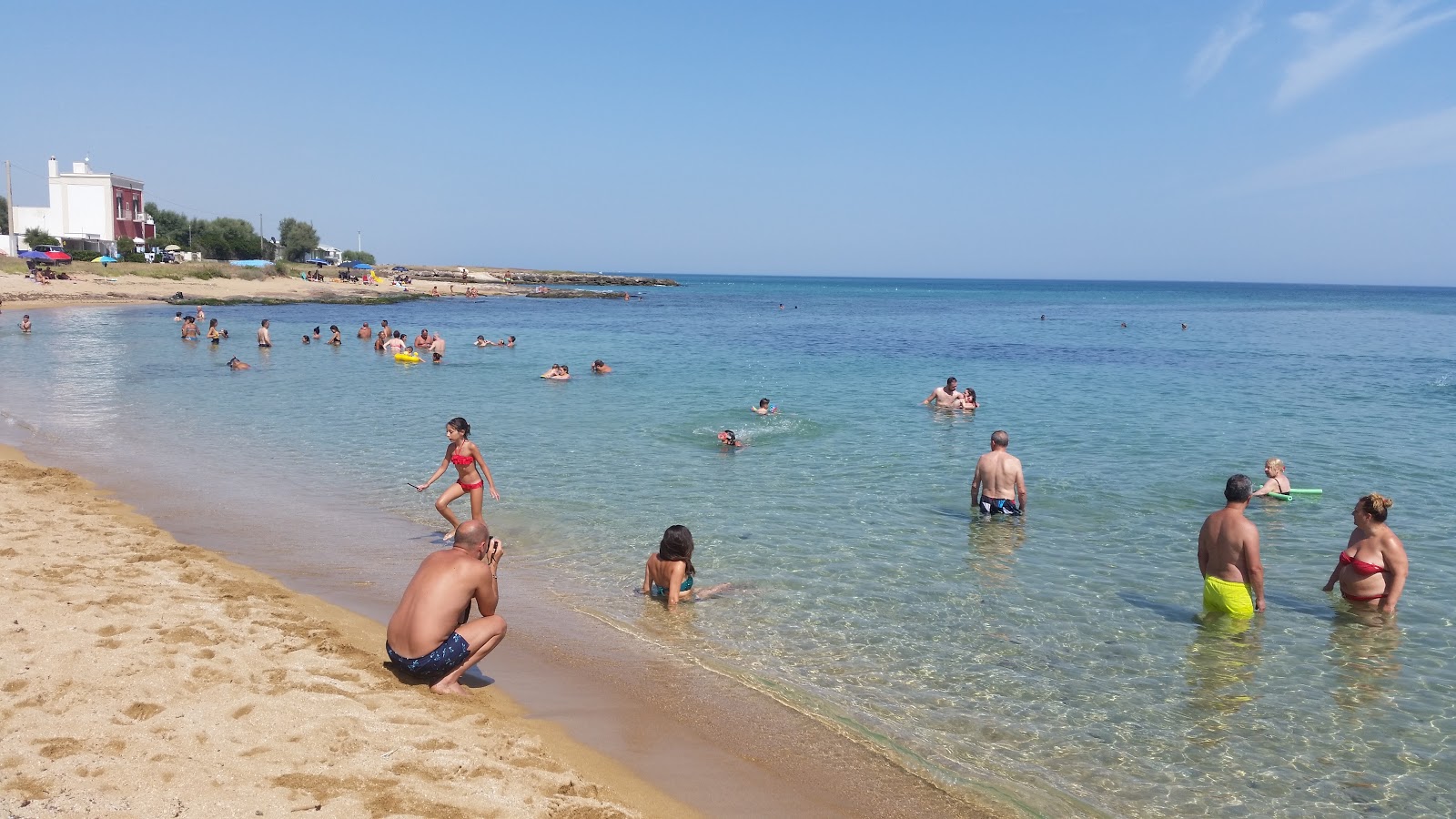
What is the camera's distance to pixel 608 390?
23.6 meters

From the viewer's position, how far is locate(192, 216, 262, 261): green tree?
8488 cm

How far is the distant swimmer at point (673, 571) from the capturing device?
818 centimetres

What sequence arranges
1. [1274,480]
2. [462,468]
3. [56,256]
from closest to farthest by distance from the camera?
[462,468]
[1274,480]
[56,256]

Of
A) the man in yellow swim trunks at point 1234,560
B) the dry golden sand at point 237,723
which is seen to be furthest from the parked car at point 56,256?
the man in yellow swim trunks at point 1234,560

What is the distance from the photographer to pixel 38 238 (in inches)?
2564

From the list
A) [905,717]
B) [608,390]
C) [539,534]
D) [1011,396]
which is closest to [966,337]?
[1011,396]

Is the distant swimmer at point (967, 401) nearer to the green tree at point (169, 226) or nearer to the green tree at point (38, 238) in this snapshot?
the green tree at point (38, 238)

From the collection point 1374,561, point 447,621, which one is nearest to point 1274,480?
point 1374,561

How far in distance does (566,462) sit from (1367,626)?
10.5m

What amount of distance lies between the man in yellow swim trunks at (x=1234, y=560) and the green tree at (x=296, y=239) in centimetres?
10778

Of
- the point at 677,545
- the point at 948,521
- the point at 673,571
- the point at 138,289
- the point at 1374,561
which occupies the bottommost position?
the point at 948,521

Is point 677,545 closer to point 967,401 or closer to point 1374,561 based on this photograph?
point 1374,561

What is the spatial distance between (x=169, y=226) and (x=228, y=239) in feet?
19.7

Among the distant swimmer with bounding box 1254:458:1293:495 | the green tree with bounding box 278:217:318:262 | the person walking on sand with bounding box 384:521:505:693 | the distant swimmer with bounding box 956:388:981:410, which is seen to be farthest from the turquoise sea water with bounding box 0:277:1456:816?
the green tree with bounding box 278:217:318:262
